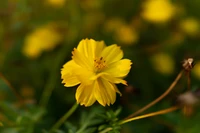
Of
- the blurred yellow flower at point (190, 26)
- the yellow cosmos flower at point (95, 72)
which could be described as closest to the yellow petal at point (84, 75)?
the yellow cosmos flower at point (95, 72)

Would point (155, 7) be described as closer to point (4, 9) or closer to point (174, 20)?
point (174, 20)

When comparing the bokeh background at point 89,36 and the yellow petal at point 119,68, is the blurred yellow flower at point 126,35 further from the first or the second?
the yellow petal at point 119,68

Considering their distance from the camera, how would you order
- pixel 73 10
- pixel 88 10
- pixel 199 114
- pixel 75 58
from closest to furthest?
pixel 75 58 < pixel 199 114 < pixel 73 10 < pixel 88 10

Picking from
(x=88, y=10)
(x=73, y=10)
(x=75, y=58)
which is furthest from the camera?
(x=88, y=10)

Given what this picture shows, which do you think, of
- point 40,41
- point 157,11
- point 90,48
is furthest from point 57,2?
point 90,48

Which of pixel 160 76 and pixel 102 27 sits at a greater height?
pixel 102 27

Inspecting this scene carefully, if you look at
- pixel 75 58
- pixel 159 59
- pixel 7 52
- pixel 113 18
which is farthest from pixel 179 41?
pixel 75 58
